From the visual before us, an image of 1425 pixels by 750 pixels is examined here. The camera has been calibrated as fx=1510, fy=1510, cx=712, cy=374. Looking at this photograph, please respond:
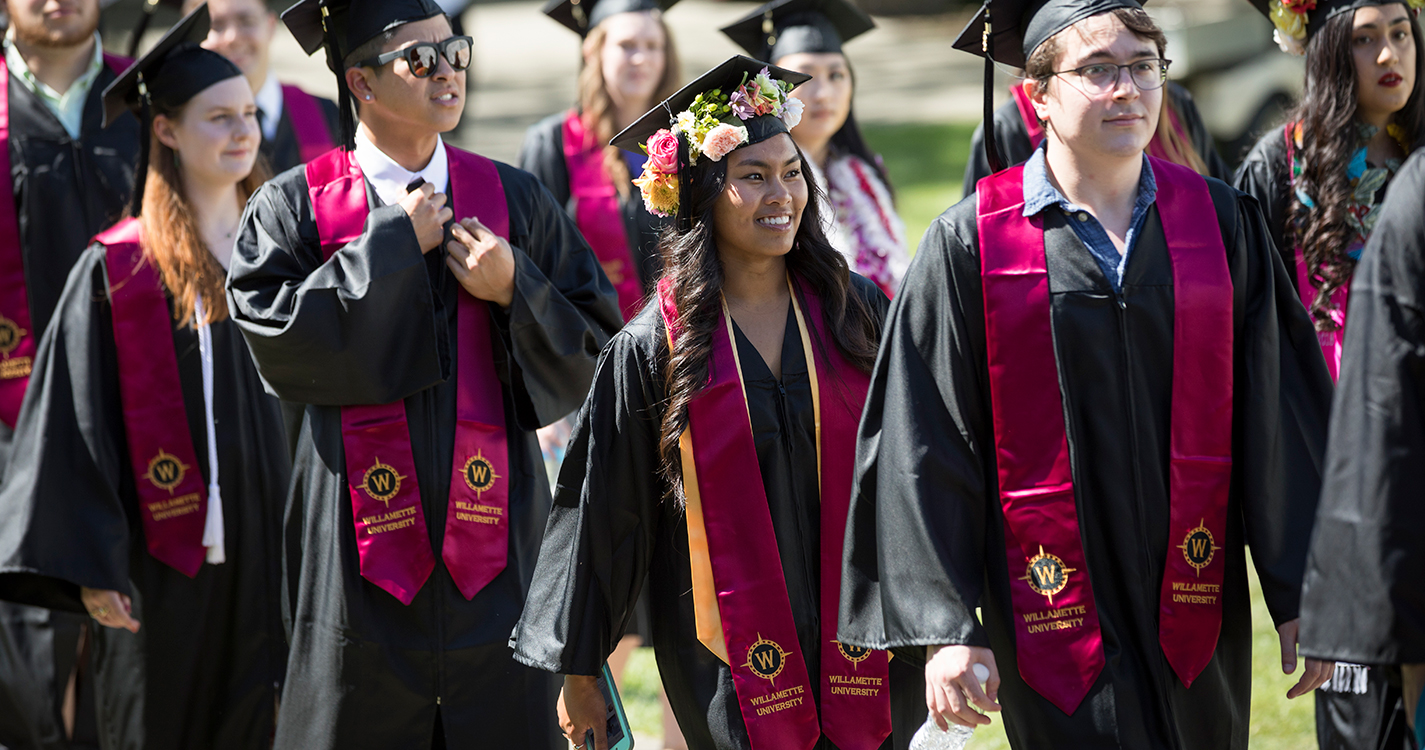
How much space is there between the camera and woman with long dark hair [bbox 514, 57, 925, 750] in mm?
3539

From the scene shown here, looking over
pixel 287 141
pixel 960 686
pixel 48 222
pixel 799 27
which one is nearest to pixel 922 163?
pixel 799 27

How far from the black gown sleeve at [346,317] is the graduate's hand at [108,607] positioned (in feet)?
3.11

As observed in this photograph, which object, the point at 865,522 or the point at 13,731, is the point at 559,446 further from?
the point at 865,522

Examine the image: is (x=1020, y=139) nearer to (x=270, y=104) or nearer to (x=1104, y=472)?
(x=1104, y=472)

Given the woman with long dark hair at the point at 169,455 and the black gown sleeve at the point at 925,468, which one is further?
the woman with long dark hair at the point at 169,455

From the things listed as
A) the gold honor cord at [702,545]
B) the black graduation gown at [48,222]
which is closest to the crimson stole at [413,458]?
the gold honor cord at [702,545]

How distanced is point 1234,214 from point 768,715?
1.54 meters

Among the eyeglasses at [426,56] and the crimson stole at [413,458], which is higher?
the eyeglasses at [426,56]

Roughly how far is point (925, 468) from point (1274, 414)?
763 millimetres

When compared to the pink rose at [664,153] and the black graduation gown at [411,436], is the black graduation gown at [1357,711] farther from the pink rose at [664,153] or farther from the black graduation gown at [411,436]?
the black graduation gown at [411,436]

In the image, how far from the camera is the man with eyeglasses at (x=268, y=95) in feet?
21.4

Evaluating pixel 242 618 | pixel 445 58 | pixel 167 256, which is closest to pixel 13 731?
pixel 242 618

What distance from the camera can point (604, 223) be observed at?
655cm

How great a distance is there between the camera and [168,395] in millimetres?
4812
